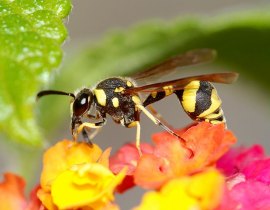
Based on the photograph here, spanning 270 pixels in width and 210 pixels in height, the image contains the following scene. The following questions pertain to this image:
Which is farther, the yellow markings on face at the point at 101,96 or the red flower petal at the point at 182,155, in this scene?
the yellow markings on face at the point at 101,96

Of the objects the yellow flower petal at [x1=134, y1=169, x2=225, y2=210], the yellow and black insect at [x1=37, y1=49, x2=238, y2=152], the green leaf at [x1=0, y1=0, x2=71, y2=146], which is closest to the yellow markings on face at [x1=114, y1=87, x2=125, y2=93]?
the yellow and black insect at [x1=37, y1=49, x2=238, y2=152]

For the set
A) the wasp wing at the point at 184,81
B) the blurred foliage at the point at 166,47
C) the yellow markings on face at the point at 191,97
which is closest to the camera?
the wasp wing at the point at 184,81

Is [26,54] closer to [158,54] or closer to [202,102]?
[202,102]

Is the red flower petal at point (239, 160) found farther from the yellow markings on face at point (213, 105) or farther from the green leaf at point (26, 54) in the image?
the green leaf at point (26, 54)

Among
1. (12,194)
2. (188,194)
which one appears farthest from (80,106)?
(188,194)

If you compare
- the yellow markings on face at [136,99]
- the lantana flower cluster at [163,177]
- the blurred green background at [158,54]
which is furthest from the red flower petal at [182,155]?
Answer: the blurred green background at [158,54]

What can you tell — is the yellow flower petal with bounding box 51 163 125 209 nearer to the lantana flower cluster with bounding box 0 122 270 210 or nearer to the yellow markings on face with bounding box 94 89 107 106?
the lantana flower cluster with bounding box 0 122 270 210
